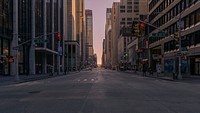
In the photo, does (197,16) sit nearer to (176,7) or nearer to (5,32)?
(176,7)

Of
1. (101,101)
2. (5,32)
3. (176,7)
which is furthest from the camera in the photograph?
(176,7)

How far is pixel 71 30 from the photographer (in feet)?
613

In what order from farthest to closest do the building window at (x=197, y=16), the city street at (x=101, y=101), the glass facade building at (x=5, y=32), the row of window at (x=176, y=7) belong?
1. the glass facade building at (x=5, y=32)
2. the row of window at (x=176, y=7)
3. the building window at (x=197, y=16)
4. the city street at (x=101, y=101)

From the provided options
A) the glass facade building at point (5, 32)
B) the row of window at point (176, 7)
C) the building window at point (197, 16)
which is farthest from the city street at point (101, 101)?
the glass facade building at point (5, 32)

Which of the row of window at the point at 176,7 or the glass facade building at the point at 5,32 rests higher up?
the row of window at the point at 176,7

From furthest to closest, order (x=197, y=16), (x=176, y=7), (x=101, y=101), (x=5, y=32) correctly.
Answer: (x=176, y=7) < (x=5, y=32) < (x=197, y=16) < (x=101, y=101)

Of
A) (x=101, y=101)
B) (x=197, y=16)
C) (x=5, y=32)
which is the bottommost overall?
(x=101, y=101)

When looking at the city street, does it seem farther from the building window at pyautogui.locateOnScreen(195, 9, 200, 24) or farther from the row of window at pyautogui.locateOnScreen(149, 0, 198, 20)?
the row of window at pyautogui.locateOnScreen(149, 0, 198, 20)

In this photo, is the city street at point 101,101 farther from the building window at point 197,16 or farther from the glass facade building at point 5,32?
the glass facade building at point 5,32

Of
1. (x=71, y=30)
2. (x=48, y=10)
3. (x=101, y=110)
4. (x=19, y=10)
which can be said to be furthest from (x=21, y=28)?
(x=71, y=30)

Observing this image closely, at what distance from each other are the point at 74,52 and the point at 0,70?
115 m

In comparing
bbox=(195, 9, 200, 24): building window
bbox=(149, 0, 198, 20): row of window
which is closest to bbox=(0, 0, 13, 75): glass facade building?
bbox=(149, 0, 198, 20): row of window

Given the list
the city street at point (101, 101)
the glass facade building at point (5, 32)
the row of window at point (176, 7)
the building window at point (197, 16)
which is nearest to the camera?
→ the city street at point (101, 101)

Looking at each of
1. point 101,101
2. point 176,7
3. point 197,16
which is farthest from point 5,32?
point 101,101
